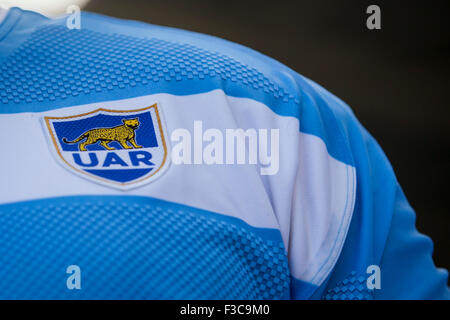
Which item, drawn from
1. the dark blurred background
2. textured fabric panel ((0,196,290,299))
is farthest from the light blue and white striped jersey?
the dark blurred background

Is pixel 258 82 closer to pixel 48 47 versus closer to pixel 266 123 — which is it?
pixel 266 123

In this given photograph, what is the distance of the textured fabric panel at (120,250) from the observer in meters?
0.29

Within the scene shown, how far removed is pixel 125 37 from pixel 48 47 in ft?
0.16

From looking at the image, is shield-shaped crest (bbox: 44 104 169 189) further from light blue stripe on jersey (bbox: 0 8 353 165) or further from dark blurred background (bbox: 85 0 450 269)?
Answer: dark blurred background (bbox: 85 0 450 269)

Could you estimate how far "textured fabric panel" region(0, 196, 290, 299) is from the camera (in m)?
0.29

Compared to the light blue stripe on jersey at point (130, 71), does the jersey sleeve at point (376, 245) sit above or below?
below

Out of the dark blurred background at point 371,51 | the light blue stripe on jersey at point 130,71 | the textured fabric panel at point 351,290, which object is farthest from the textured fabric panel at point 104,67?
the dark blurred background at point 371,51

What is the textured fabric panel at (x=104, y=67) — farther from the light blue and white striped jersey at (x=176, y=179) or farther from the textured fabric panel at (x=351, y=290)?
the textured fabric panel at (x=351, y=290)

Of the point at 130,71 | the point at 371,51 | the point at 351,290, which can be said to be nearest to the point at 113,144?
the point at 130,71

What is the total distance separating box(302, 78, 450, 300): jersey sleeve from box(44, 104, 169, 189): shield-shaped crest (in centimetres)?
13

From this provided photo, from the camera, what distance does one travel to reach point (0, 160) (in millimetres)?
309

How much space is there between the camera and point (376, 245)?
35 centimetres

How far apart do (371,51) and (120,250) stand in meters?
1.28

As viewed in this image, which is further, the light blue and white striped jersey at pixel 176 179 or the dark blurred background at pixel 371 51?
the dark blurred background at pixel 371 51
